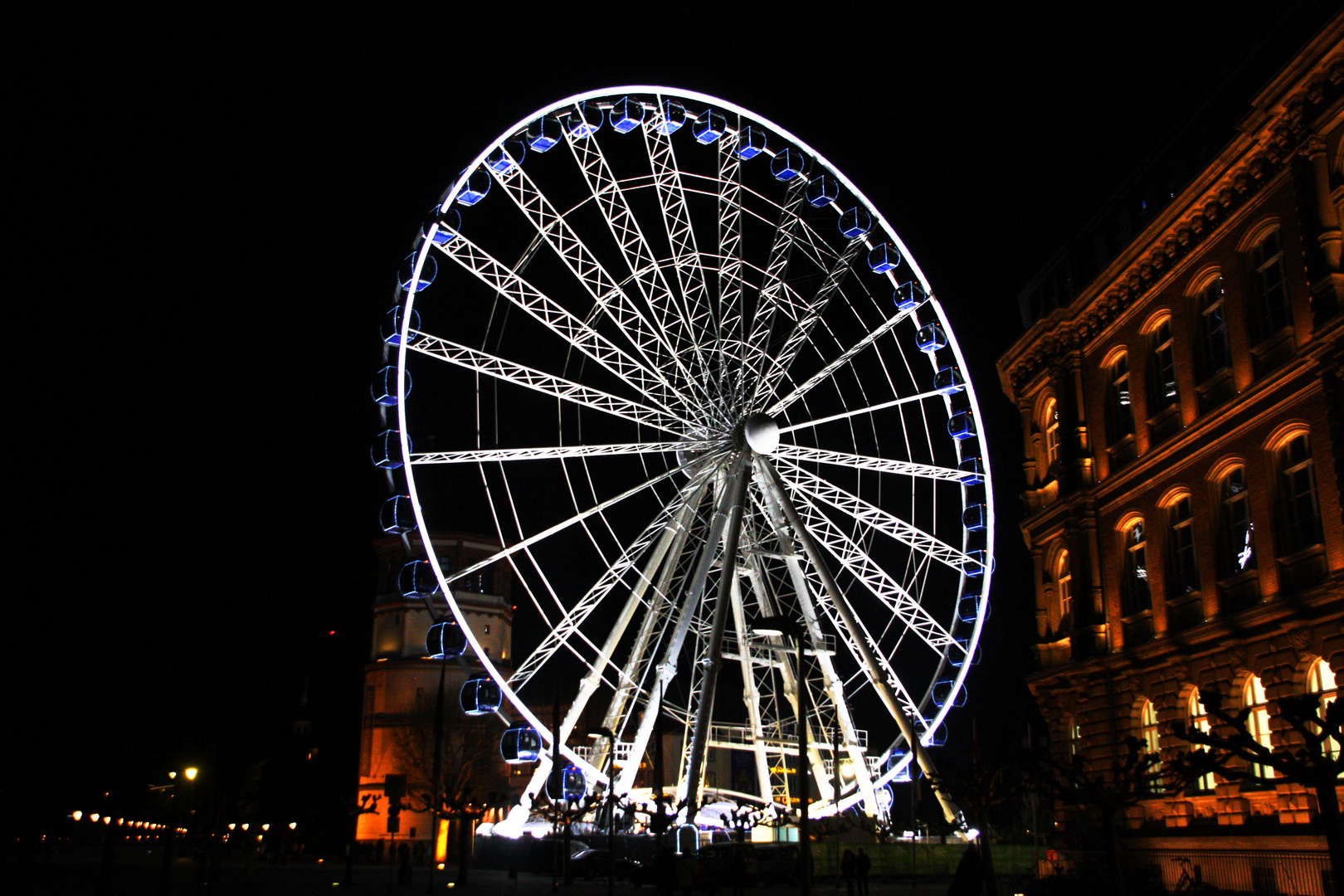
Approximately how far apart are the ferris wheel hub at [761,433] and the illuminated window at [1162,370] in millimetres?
9569

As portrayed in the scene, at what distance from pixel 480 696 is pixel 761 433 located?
949 centimetres

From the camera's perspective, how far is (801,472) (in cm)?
3266

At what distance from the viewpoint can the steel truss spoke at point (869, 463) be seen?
32531 mm

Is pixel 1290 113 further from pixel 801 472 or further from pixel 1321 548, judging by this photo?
pixel 801 472

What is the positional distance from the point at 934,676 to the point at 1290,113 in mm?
17568

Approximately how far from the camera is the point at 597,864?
3778 centimetres

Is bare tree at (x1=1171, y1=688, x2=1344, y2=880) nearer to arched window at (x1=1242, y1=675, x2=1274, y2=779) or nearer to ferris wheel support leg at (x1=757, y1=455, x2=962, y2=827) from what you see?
arched window at (x1=1242, y1=675, x2=1274, y2=779)

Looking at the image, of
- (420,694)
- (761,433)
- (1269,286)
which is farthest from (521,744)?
(420,694)

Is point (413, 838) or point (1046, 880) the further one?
point (413, 838)

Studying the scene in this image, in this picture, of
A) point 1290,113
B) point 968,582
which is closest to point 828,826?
point 968,582

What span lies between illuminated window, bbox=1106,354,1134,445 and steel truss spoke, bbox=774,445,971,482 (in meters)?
4.15

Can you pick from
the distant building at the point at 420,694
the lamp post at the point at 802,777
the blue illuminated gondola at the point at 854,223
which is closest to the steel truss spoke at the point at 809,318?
the blue illuminated gondola at the point at 854,223

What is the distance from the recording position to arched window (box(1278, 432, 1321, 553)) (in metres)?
24.3

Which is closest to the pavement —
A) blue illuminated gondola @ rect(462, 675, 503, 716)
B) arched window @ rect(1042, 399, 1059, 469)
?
blue illuminated gondola @ rect(462, 675, 503, 716)
